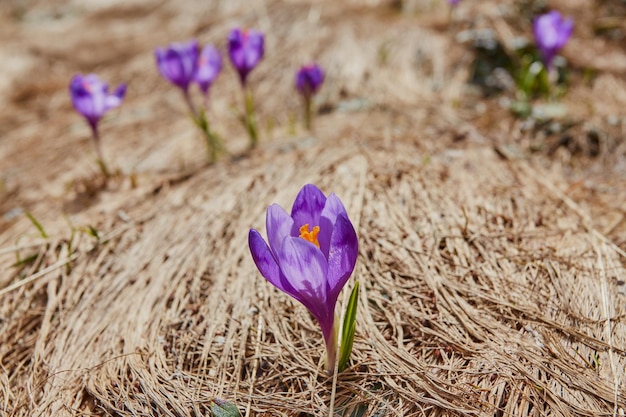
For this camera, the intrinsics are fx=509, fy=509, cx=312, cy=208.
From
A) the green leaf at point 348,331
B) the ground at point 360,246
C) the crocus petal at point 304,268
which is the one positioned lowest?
the ground at point 360,246

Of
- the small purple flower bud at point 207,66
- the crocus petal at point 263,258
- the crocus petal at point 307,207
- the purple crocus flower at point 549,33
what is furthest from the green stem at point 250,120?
the purple crocus flower at point 549,33

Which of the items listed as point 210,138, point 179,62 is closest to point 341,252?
point 210,138

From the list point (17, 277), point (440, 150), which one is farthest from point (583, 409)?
point (17, 277)

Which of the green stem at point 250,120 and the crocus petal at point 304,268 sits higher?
the crocus petal at point 304,268

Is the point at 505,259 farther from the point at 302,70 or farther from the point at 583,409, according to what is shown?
the point at 302,70

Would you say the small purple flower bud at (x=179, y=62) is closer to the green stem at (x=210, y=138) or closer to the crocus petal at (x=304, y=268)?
the green stem at (x=210, y=138)

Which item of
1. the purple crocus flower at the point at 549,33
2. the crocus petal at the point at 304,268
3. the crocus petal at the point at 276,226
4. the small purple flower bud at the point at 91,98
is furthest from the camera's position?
the purple crocus flower at the point at 549,33

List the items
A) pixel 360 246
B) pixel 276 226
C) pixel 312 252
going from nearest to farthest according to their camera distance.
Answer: pixel 312 252 → pixel 276 226 → pixel 360 246

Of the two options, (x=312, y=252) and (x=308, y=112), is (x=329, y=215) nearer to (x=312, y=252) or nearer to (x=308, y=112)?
(x=312, y=252)
